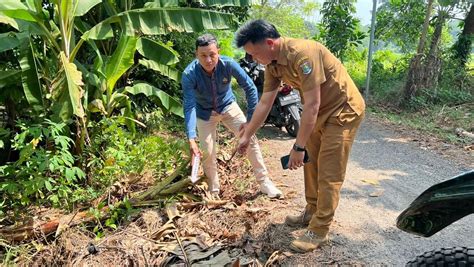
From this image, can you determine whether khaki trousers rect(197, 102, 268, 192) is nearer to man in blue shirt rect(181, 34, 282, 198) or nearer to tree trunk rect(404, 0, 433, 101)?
man in blue shirt rect(181, 34, 282, 198)

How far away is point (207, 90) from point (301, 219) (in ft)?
4.95

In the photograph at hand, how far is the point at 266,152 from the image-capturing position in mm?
5887

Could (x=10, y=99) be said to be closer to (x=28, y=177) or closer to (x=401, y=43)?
(x=28, y=177)

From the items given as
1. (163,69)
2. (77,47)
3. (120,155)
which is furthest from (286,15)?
(120,155)

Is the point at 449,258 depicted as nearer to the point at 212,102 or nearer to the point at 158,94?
the point at 212,102

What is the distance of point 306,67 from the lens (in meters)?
2.58

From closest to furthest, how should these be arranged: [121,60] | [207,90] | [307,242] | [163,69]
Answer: [307,242]
[207,90]
[121,60]
[163,69]

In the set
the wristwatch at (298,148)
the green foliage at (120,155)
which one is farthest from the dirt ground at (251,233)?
the wristwatch at (298,148)

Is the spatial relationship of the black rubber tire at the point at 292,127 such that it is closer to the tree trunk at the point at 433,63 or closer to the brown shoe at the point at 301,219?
the brown shoe at the point at 301,219

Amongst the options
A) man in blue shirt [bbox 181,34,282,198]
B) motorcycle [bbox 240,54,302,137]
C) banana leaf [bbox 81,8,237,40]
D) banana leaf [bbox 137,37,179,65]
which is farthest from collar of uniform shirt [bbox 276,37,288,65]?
motorcycle [bbox 240,54,302,137]

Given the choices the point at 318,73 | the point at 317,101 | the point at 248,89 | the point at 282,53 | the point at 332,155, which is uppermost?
the point at 282,53

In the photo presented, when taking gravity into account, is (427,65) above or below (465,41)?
below

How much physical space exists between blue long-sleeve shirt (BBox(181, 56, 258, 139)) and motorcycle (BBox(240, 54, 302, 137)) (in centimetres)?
252

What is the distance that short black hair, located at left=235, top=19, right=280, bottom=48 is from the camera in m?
2.65
